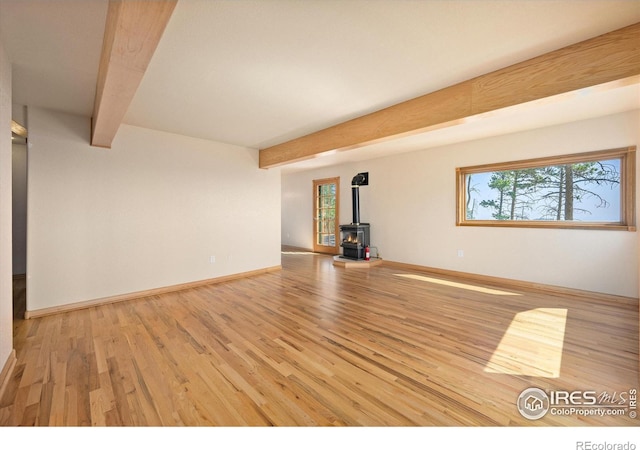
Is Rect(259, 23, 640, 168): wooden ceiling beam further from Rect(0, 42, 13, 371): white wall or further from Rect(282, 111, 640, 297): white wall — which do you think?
Rect(0, 42, 13, 371): white wall

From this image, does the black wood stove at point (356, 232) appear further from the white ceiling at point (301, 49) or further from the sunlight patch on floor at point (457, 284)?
the white ceiling at point (301, 49)

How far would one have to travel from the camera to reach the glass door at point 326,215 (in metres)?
7.50

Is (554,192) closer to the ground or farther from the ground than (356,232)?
farther from the ground

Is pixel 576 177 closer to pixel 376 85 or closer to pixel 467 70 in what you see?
pixel 467 70

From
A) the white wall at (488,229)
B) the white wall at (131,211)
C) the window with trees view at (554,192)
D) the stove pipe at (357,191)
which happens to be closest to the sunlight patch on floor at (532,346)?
the white wall at (488,229)

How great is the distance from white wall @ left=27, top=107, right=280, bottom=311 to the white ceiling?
24.6 inches

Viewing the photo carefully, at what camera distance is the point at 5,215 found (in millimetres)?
1951

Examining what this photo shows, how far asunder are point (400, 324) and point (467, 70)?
250 centimetres

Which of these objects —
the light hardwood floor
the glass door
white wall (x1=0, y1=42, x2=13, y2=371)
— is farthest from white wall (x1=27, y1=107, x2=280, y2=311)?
the glass door

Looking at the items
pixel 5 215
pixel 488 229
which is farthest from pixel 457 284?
pixel 5 215

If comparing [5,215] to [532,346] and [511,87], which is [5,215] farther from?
[532,346]

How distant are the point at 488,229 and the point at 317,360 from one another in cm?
411

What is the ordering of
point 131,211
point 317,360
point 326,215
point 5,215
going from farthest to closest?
1. point 326,215
2. point 131,211
3. point 317,360
4. point 5,215

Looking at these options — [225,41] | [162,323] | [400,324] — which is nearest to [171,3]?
[225,41]
